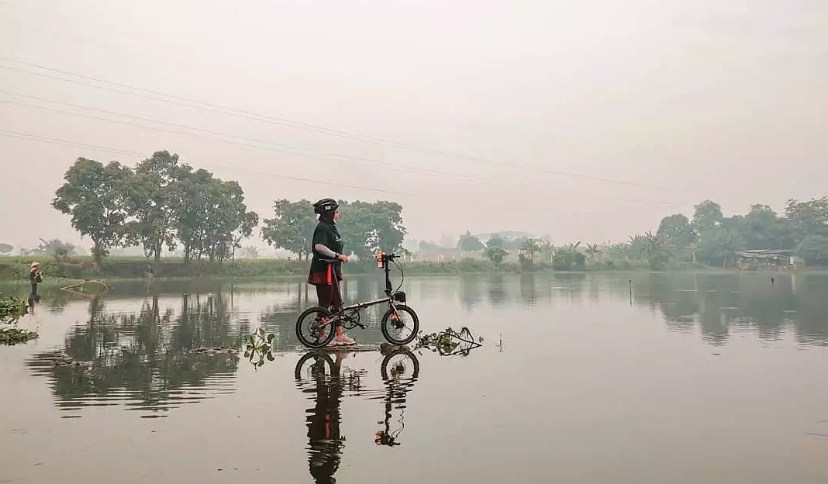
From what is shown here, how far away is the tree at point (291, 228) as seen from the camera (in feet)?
248

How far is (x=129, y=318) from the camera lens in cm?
1838

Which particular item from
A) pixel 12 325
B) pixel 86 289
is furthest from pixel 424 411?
pixel 86 289

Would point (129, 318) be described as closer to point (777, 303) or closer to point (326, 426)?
point (326, 426)

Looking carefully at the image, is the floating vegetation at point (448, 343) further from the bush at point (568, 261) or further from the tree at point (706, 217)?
the tree at point (706, 217)

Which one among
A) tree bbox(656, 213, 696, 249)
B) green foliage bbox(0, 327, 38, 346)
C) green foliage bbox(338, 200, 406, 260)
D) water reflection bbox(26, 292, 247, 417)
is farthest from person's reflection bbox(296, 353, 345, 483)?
tree bbox(656, 213, 696, 249)

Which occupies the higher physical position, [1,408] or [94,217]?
[94,217]

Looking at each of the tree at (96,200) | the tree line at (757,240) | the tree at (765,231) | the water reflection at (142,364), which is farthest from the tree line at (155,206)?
the tree at (765,231)

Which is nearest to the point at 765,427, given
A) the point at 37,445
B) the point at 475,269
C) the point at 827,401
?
the point at 827,401

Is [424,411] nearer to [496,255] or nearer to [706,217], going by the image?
[496,255]

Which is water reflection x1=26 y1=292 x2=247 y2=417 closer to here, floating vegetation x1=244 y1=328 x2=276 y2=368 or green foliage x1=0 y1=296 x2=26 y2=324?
floating vegetation x1=244 y1=328 x2=276 y2=368

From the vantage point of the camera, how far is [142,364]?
10.2 metres

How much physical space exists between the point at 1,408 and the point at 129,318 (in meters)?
11.8

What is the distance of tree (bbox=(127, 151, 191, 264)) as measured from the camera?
62094 mm

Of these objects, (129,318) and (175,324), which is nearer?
(175,324)
